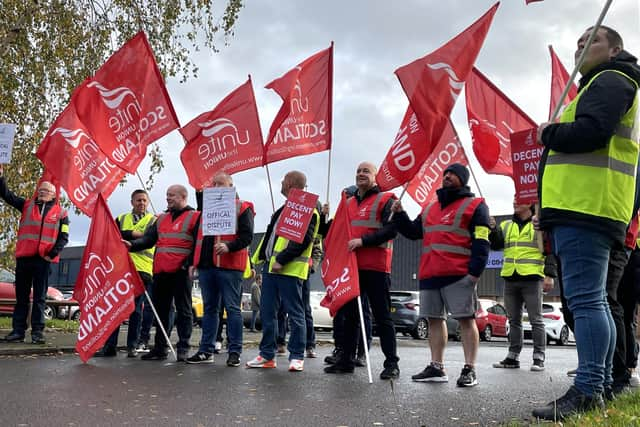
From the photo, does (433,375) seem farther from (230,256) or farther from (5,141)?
(5,141)

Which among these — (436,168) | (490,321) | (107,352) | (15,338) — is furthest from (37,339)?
(490,321)

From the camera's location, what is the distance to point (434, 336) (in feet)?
20.4

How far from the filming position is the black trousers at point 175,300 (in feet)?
25.8

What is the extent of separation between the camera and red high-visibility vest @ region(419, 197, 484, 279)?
6027mm

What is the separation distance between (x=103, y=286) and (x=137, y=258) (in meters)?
1.41

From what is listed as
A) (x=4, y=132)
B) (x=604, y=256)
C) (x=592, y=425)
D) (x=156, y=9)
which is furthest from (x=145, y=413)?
(x=156, y=9)

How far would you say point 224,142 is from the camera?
8664 mm

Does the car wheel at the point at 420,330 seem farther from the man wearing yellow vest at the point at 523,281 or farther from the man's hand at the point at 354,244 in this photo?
the man's hand at the point at 354,244

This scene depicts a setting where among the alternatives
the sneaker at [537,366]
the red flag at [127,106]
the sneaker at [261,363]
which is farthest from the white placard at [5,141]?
the sneaker at [537,366]

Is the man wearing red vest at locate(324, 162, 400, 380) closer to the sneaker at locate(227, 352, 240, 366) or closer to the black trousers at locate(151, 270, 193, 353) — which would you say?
the sneaker at locate(227, 352, 240, 366)

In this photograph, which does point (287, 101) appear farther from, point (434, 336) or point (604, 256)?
point (604, 256)

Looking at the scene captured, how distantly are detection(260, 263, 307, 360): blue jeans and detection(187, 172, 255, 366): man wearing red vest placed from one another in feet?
1.22

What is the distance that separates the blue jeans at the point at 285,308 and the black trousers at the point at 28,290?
3.44m

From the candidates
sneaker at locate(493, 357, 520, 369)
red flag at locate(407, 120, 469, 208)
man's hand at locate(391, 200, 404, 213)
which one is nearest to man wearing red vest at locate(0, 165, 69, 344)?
red flag at locate(407, 120, 469, 208)
